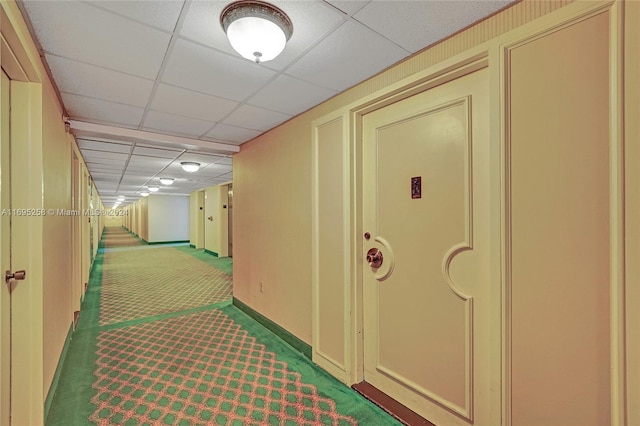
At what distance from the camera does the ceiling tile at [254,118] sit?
281 centimetres

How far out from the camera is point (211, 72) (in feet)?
6.67

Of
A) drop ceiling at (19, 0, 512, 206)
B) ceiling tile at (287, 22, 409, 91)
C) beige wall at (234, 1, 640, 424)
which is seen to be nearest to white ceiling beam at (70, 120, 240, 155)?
drop ceiling at (19, 0, 512, 206)

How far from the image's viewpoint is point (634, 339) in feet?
3.60

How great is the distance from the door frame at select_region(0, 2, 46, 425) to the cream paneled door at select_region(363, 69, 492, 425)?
223 cm

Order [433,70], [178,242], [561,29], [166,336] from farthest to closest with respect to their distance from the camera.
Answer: [178,242] < [166,336] < [433,70] < [561,29]

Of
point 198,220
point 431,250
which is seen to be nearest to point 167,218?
point 198,220

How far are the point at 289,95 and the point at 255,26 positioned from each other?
108 centimetres

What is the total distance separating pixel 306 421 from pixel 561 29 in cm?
264

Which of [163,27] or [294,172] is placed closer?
[163,27]

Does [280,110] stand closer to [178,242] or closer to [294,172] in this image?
[294,172]

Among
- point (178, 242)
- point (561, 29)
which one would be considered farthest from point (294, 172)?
point (178, 242)

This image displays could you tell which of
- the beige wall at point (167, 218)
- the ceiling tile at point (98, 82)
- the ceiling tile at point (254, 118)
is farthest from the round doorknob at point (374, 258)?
Answer: the beige wall at point (167, 218)

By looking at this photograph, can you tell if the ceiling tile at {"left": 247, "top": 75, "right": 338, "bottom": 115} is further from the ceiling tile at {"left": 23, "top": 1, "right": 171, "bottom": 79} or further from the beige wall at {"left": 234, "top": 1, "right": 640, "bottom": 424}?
the ceiling tile at {"left": 23, "top": 1, "right": 171, "bottom": 79}

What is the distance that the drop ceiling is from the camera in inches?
55.6
